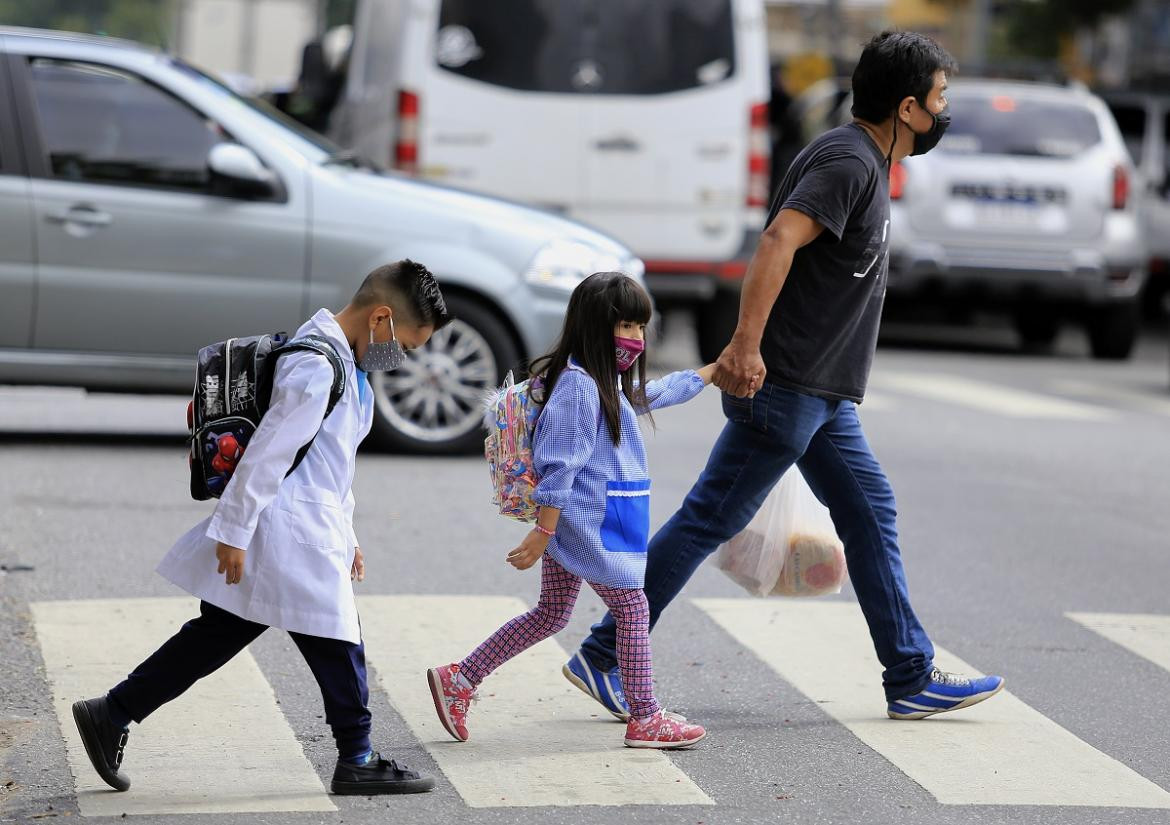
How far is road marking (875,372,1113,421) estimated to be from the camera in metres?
13.0

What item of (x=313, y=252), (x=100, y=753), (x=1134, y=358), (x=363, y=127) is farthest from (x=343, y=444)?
(x=1134, y=358)

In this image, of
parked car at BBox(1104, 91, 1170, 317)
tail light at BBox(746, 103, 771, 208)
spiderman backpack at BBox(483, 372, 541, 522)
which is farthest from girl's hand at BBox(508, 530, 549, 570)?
parked car at BBox(1104, 91, 1170, 317)

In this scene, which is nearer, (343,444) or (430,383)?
(343,444)

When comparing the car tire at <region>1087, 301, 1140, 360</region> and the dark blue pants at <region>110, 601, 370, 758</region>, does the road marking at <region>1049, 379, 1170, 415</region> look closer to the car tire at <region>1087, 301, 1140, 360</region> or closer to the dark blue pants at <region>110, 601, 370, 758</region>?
the car tire at <region>1087, 301, 1140, 360</region>

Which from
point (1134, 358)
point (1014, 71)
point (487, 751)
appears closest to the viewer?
point (487, 751)

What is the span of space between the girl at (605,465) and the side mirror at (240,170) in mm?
4656

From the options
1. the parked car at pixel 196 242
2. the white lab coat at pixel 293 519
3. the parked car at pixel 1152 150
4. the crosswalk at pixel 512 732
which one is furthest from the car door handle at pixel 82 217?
the parked car at pixel 1152 150

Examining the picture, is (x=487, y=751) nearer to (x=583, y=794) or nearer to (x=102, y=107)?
(x=583, y=794)

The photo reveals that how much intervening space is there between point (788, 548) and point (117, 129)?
4.99 metres

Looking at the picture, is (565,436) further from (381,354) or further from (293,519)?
(293,519)

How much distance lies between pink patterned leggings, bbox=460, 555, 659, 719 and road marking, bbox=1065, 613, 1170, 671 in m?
1.95

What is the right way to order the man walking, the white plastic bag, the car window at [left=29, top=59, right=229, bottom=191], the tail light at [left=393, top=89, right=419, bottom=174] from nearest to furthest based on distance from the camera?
the man walking
the white plastic bag
the car window at [left=29, top=59, right=229, bottom=191]
the tail light at [left=393, top=89, right=419, bottom=174]

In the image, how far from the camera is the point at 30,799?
4.48 m

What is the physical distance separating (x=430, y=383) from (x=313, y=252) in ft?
2.67
